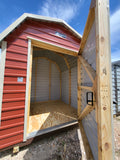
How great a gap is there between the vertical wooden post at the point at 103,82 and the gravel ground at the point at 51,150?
49.1 inches

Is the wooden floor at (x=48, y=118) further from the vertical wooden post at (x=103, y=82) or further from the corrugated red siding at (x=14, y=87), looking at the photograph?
the vertical wooden post at (x=103, y=82)

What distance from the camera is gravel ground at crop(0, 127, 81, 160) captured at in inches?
58.3

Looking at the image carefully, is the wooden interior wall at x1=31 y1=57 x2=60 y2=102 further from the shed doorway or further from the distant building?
the distant building

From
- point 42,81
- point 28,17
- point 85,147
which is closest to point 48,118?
point 85,147

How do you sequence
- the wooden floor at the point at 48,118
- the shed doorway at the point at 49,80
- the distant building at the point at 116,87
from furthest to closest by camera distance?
the shed doorway at the point at 49,80 < the distant building at the point at 116,87 < the wooden floor at the point at 48,118

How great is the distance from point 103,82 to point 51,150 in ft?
7.46

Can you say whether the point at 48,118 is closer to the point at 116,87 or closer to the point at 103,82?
the point at 103,82

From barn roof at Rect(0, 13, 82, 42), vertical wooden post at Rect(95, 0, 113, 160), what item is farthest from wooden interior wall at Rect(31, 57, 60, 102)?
vertical wooden post at Rect(95, 0, 113, 160)

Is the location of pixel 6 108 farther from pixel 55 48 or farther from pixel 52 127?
pixel 55 48

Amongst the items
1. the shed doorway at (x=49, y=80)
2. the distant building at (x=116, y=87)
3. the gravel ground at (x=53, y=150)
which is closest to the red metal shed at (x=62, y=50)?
the gravel ground at (x=53, y=150)

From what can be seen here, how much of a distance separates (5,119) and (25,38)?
7.65 ft

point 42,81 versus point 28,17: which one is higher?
point 28,17

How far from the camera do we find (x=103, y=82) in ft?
2.67

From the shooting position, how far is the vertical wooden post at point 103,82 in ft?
2.47
